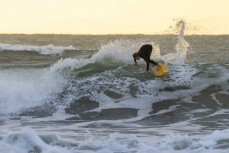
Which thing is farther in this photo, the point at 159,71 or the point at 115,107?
the point at 159,71

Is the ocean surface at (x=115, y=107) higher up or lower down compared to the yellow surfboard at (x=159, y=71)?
lower down

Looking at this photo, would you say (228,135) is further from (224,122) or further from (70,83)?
(70,83)

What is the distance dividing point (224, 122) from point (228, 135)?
194 centimetres

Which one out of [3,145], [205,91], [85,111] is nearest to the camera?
[3,145]

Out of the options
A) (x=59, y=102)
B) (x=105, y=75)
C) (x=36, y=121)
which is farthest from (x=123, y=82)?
(x=36, y=121)

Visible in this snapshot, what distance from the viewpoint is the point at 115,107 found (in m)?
11.0

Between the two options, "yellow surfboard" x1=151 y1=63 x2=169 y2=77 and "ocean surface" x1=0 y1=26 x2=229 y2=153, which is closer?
"ocean surface" x1=0 y1=26 x2=229 y2=153

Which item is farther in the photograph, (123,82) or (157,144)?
(123,82)

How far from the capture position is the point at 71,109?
36.3 feet

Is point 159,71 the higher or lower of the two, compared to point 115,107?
higher

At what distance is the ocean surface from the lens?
713cm

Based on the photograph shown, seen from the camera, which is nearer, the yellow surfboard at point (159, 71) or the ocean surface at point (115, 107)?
the ocean surface at point (115, 107)

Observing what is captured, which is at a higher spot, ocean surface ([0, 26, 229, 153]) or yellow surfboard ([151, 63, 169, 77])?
yellow surfboard ([151, 63, 169, 77])

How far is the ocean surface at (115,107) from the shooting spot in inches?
281
